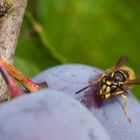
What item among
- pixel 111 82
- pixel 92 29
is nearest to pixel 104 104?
pixel 111 82

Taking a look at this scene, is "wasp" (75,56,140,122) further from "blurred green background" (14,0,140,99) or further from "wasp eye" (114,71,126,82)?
"blurred green background" (14,0,140,99)

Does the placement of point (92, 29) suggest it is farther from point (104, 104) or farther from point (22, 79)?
point (22, 79)

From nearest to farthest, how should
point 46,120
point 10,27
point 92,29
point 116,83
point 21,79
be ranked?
1. point 46,120
2. point 21,79
3. point 10,27
4. point 116,83
5. point 92,29

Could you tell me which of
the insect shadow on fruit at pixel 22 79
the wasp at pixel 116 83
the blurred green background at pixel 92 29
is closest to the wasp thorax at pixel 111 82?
the wasp at pixel 116 83

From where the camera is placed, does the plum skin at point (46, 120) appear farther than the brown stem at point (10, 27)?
No

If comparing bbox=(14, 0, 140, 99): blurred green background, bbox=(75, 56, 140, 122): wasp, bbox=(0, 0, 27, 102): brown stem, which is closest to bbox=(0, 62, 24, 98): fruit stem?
bbox=(0, 0, 27, 102): brown stem

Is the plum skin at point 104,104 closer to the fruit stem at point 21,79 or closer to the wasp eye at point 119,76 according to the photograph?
the wasp eye at point 119,76

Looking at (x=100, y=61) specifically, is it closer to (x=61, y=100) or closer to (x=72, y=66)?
(x=72, y=66)
